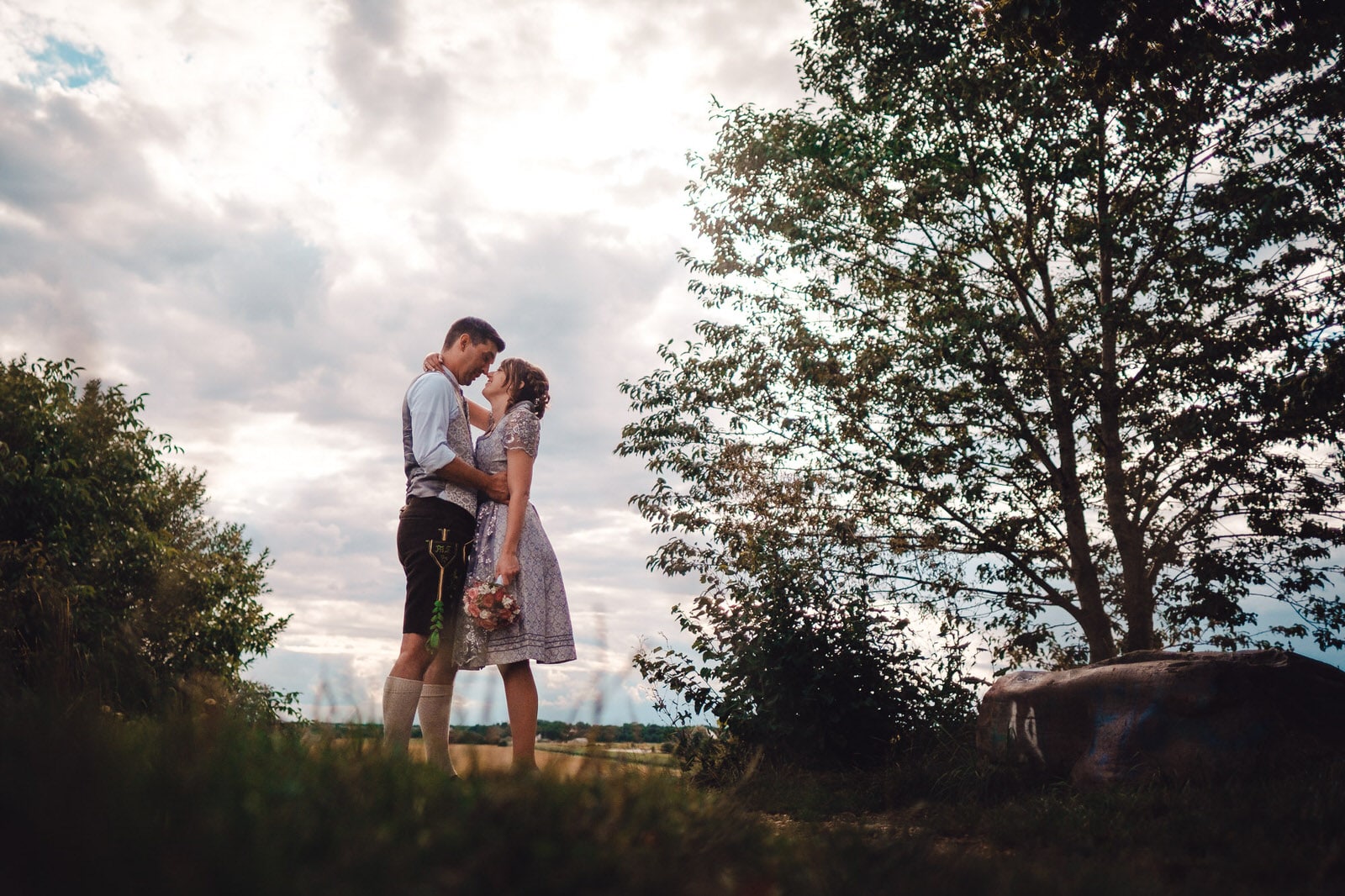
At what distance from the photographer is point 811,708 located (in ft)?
28.3

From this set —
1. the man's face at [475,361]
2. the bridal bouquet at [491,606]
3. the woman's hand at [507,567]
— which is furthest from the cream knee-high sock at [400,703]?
the man's face at [475,361]

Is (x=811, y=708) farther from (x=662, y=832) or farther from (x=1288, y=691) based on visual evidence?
(x=662, y=832)

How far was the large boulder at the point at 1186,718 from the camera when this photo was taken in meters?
6.16

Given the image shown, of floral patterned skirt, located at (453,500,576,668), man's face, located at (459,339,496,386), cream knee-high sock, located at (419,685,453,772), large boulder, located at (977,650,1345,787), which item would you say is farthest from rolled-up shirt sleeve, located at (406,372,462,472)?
large boulder, located at (977,650,1345,787)

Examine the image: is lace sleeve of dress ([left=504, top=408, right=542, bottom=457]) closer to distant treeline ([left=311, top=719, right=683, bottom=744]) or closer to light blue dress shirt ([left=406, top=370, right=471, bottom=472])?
light blue dress shirt ([left=406, top=370, right=471, bottom=472])

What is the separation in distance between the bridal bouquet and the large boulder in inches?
163

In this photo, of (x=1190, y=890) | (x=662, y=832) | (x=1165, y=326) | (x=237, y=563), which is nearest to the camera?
(x=662, y=832)

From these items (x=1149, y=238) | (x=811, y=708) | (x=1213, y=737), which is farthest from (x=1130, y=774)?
(x=1149, y=238)

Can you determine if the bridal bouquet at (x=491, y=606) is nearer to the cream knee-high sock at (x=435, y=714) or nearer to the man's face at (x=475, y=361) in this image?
the cream knee-high sock at (x=435, y=714)

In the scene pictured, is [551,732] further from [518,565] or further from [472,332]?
[472,332]

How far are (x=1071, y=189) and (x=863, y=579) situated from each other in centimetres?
546

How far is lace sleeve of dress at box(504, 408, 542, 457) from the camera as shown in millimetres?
5469

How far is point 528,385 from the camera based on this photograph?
5652 millimetres

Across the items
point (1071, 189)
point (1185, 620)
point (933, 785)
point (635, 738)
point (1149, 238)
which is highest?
point (1071, 189)
